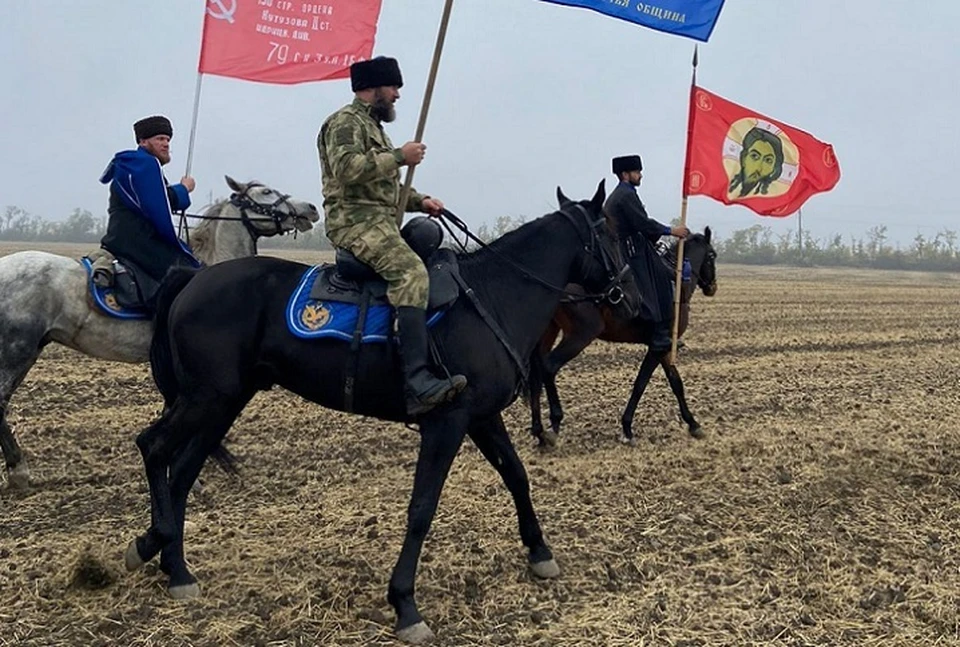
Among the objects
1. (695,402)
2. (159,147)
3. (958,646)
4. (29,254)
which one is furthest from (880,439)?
(29,254)

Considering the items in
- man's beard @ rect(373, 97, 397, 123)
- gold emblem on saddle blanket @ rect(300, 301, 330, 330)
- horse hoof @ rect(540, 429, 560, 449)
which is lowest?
horse hoof @ rect(540, 429, 560, 449)

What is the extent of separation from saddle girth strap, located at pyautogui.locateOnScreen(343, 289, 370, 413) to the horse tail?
1.28m

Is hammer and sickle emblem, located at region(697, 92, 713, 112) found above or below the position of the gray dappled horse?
above

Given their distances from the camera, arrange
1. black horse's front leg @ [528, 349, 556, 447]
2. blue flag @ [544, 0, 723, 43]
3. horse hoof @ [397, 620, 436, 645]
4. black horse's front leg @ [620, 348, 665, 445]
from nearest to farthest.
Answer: horse hoof @ [397, 620, 436, 645], blue flag @ [544, 0, 723, 43], black horse's front leg @ [528, 349, 556, 447], black horse's front leg @ [620, 348, 665, 445]

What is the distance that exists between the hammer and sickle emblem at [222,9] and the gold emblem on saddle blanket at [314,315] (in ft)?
14.4

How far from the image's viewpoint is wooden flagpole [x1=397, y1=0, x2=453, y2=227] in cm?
513

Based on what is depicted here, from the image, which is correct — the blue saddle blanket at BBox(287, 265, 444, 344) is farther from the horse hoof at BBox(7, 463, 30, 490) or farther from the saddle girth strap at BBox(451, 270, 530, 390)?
the horse hoof at BBox(7, 463, 30, 490)

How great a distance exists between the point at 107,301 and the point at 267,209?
1650 mm

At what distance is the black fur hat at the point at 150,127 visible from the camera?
6465 millimetres

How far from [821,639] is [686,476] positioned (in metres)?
2.93

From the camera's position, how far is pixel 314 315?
15.6 feet

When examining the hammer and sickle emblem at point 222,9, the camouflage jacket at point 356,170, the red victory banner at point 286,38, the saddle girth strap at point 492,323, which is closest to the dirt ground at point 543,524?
the saddle girth strap at point 492,323

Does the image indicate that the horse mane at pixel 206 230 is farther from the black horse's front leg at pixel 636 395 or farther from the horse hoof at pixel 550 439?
the black horse's front leg at pixel 636 395

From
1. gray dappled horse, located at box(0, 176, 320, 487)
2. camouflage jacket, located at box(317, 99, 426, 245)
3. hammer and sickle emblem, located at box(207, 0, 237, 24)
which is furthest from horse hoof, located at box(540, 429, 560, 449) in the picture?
hammer and sickle emblem, located at box(207, 0, 237, 24)
